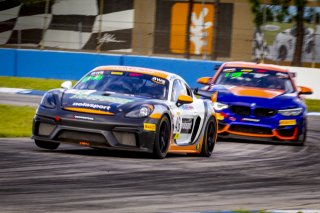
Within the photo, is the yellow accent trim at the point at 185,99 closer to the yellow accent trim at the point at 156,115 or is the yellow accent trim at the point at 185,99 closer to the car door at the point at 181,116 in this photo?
the car door at the point at 181,116

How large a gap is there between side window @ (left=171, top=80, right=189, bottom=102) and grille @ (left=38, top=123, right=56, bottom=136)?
1867 mm

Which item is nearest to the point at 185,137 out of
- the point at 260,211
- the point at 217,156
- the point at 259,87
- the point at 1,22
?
the point at 217,156

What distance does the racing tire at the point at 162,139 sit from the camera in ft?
39.5

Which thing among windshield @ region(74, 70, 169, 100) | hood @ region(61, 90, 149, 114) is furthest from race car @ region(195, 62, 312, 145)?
hood @ region(61, 90, 149, 114)

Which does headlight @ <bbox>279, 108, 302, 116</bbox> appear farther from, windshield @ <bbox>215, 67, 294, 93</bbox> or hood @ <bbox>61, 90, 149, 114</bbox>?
hood @ <bbox>61, 90, 149, 114</bbox>

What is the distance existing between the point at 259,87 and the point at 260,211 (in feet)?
31.8

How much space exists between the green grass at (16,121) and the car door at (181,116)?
10.7ft

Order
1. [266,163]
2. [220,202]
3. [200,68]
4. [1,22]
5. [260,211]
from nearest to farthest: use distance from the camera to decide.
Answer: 1. [260,211]
2. [220,202]
3. [266,163]
4. [200,68]
5. [1,22]

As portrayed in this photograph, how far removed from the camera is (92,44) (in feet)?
107

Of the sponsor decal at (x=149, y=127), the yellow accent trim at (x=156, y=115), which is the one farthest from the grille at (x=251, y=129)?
the sponsor decal at (x=149, y=127)

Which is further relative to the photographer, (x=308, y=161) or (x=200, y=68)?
(x=200, y=68)

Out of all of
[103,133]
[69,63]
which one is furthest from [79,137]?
[69,63]

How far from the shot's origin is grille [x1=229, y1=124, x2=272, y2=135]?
16516 mm

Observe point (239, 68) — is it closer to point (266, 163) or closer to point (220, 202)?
point (266, 163)
